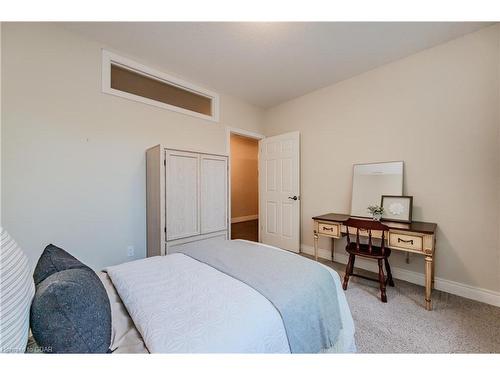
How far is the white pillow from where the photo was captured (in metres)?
0.59

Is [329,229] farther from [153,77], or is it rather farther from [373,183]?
[153,77]

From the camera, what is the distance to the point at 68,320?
662 mm

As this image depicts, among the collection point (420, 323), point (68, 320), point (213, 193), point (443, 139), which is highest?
point (443, 139)

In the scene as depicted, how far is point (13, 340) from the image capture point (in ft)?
Result: 1.96

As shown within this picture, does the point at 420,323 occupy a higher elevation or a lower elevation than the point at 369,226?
lower

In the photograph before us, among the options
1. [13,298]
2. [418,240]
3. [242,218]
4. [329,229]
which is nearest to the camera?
[13,298]

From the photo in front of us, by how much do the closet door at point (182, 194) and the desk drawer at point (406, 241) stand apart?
2093 mm

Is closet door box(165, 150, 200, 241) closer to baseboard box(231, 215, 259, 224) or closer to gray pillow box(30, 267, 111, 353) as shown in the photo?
gray pillow box(30, 267, 111, 353)

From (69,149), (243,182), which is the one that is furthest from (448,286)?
(243,182)

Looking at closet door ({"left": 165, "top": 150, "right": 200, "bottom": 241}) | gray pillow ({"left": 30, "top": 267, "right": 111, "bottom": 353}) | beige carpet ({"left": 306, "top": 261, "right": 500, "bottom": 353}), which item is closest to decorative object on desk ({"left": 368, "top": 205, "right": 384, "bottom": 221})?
beige carpet ({"left": 306, "top": 261, "right": 500, "bottom": 353})

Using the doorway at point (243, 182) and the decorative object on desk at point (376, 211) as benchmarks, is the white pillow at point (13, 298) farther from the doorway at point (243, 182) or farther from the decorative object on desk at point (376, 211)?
the doorway at point (243, 182)

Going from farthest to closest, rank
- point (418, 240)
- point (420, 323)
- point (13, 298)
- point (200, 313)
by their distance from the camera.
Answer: point (418, 240)
point (420, 323)
point (200, 313)
point (13, 298)

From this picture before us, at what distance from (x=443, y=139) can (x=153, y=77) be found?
337cm
